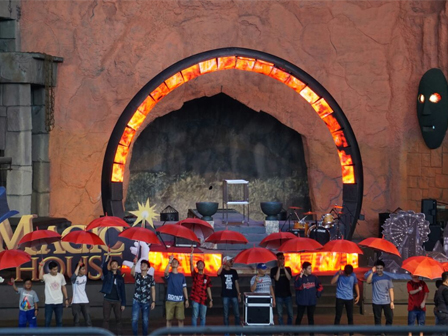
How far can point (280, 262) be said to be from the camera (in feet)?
46.5

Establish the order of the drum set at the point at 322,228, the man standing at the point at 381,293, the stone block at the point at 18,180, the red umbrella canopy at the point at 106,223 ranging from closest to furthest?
the man standing at the point at 381,293
the red umbrella canopy at the point at 106,223
the drum set at the point at 322,228
the stone block at the point at 18,180

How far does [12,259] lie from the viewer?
12.9 meters

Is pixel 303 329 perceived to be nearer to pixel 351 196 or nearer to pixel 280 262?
pixel 280 262

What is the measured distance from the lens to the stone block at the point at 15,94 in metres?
20.3

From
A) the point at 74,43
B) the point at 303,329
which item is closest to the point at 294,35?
the point at 74,43

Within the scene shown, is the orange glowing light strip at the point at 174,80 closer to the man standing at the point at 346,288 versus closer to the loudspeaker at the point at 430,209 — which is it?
the loudspeaker at the point at 430,209

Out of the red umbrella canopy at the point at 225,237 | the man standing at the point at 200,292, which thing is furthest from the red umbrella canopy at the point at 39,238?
the red umbrella canopy at the point at 225,237

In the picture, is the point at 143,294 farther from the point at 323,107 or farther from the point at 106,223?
the point at 323,107

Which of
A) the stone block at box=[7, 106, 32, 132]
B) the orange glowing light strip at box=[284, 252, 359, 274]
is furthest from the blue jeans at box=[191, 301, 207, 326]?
the stone block at box=[7, 106, 32, 132]

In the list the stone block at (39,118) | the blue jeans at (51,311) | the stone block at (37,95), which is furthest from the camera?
the stone block at (39,118)

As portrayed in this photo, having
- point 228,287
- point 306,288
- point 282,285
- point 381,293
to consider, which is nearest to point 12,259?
point 228,287

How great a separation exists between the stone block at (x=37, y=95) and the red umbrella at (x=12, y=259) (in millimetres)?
9161

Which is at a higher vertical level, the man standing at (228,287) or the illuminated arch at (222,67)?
the illuminated arch at (222,67)

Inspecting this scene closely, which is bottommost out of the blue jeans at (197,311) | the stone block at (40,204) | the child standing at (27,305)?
the blue jeans at (197,311)
